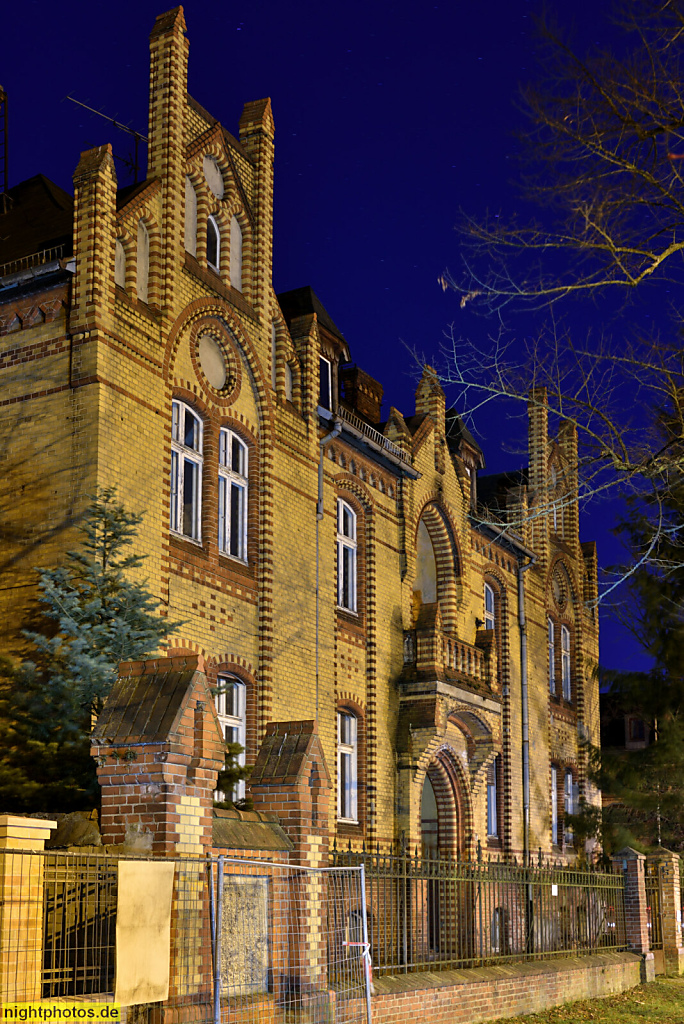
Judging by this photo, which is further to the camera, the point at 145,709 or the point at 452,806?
the point at 452,806

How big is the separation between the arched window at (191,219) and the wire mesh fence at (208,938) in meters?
9.36

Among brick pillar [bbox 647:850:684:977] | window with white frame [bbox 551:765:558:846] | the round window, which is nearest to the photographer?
the round window

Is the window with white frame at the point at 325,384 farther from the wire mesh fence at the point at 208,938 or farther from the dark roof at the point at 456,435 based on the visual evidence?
the wire mesh fence at the point at 208,938

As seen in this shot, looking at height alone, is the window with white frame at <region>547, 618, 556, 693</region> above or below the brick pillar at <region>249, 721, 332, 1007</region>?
above

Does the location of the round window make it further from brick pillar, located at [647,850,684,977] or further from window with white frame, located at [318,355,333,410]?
brick pillar, located at [647,850,684,977]

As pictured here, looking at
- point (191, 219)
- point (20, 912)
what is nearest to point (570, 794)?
point (191, 219)

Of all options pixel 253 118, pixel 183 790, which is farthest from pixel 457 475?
pixel 183 790

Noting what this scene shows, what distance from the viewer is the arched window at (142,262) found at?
15.1m

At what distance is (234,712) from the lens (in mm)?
16344

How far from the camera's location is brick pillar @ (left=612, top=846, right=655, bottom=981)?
68.4 ft

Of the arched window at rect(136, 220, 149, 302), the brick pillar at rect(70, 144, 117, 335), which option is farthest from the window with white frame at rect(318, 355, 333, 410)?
the brick pillar at rect(70, 144, 117, 335)

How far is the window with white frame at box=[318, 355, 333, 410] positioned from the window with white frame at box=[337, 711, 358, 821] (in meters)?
5.49

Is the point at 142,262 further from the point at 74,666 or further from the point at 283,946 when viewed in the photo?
the point at 283,946

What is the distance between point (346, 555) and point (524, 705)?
30.7 ft
